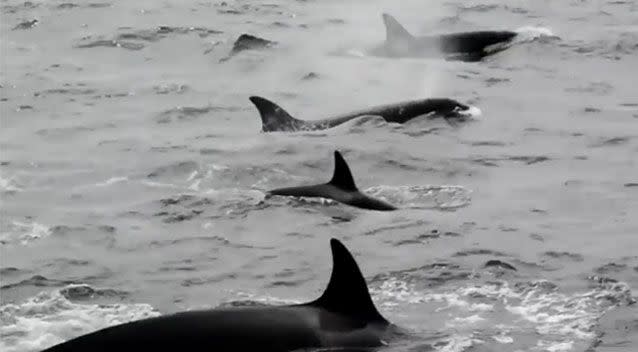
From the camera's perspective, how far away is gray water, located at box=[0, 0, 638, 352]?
44.7 ft

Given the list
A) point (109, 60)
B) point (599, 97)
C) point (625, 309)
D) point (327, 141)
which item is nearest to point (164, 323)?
point (625, 309)

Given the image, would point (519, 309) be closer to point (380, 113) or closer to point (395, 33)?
point (380, 113)

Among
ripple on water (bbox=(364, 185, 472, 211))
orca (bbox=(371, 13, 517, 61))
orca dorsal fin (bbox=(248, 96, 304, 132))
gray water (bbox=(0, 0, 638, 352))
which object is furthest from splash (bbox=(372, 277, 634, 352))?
orca (bbox=(371, 13, 517, 61))

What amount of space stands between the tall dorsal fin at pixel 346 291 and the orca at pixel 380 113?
8520 mm

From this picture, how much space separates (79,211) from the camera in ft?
56.1

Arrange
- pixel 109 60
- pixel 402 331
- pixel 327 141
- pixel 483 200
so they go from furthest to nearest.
→ pixel 109 60, pixel 327 141, pixel 483 200, pixel 402 331

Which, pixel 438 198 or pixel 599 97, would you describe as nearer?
pixel 438 198

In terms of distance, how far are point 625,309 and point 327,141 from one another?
7.72 m

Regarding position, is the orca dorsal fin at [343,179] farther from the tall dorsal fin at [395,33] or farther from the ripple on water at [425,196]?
the tall dorsal fin at [395,33]

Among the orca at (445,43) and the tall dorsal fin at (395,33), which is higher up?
the tall dorsal fin at (395,33)

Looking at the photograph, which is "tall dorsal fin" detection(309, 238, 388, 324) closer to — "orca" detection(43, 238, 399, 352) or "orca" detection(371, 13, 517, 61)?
"orca" detection(43, 238, 399, 352)

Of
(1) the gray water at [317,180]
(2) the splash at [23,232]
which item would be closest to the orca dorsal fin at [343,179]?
(1) the gray water at [317,180]

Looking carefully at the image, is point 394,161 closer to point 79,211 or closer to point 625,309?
point 79,211

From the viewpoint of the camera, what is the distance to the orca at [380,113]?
2083 cm
